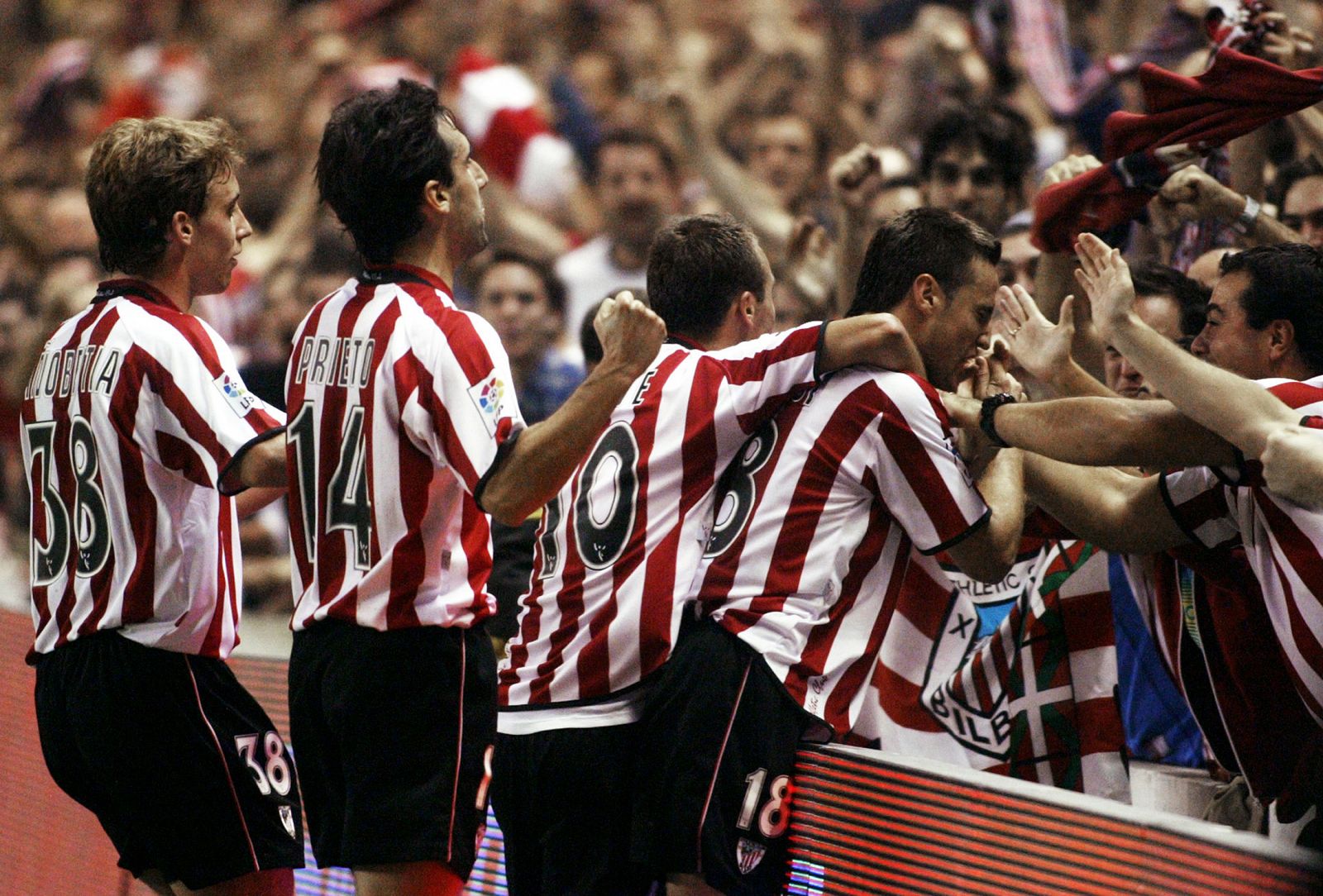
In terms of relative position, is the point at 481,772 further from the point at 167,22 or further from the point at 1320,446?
the point at 167,22

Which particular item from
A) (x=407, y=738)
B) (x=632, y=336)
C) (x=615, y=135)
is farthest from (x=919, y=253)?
(x=615, y=135)

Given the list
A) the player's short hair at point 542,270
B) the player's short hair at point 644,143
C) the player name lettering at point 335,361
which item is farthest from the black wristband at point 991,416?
the player's short hair at point 644,143

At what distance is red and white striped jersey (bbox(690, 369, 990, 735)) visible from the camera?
3.90m

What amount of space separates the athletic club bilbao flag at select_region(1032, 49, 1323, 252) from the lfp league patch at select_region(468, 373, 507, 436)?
1831mm

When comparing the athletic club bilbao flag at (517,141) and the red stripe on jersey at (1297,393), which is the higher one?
the athletic club bilbao flag at (517,141)

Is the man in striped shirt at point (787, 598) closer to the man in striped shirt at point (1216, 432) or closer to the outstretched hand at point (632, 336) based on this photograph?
the man in striped shirt at point (1216, 432)

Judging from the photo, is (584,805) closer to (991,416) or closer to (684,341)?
(684,341)

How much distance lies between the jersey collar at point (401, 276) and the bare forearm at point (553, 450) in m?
0.51

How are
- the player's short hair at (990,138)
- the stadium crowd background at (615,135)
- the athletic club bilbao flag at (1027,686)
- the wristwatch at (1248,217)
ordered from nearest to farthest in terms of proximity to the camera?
1. the athletic club bilbao flag at (1027,686)
2. the wristwatch at (1248,217)
3. the stadium crowd background at (615,135)
4. the player's short hair at (990,138)

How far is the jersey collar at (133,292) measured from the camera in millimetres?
4020

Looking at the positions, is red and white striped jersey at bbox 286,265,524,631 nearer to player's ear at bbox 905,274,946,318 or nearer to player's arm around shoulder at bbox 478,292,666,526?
player's arm around shoulder at bbox 478,292,666,526

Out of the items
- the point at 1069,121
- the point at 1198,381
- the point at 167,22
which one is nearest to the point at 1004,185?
the point at 1069,121

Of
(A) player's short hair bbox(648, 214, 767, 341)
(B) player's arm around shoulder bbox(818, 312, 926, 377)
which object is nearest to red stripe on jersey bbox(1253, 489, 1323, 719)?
(B) player's arm around shoulder bbox(818, 312, 926, 377)

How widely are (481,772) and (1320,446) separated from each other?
1.81 m
